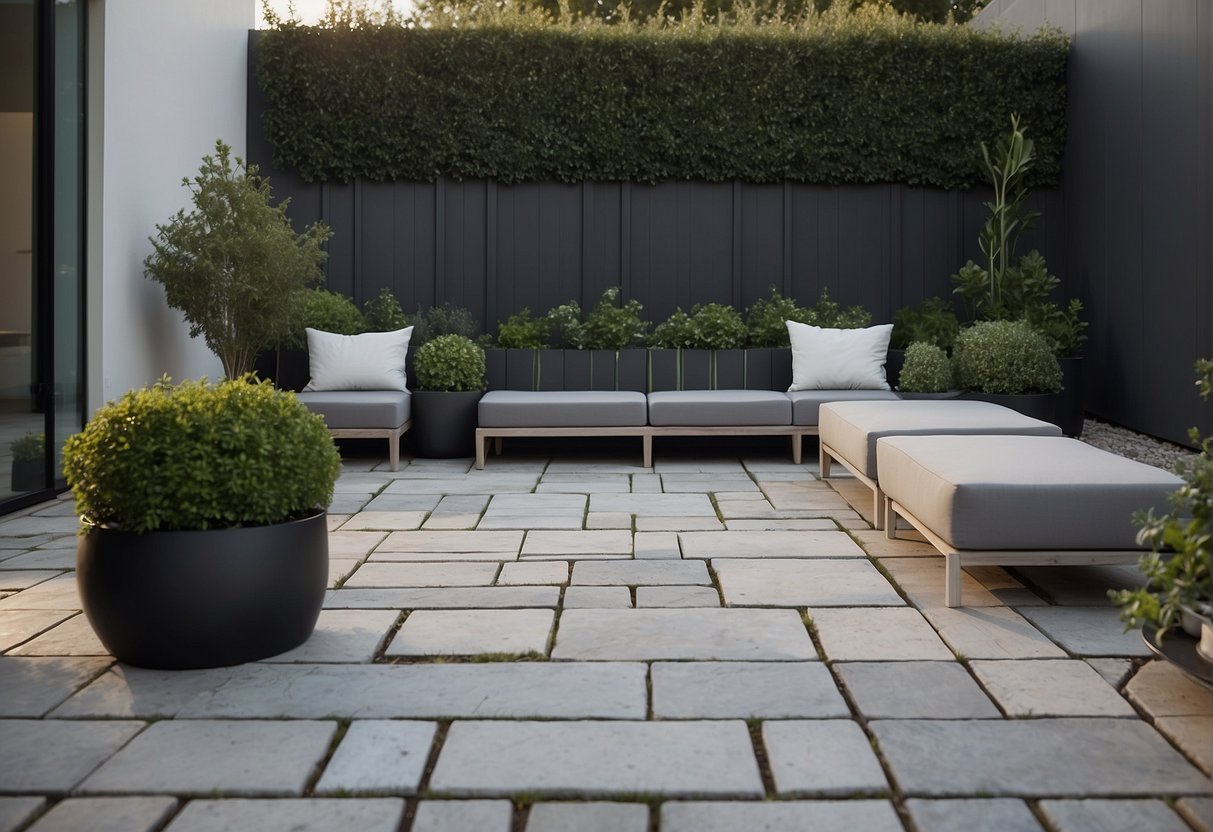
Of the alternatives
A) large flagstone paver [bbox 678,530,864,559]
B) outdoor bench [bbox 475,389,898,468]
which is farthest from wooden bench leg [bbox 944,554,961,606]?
outdoor bench [bbox 475,389,898,468]

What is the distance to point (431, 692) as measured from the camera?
2514 millimetres

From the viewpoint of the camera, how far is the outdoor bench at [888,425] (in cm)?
473

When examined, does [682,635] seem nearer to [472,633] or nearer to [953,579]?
[472,633]

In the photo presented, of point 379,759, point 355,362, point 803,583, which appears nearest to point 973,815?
point 379,759

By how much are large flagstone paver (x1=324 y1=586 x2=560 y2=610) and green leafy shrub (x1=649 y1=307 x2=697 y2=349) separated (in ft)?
14.1

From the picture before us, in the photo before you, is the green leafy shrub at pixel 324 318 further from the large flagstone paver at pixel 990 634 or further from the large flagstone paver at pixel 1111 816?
the large flagstone paver at pixel 1111 816

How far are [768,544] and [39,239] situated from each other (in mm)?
3624

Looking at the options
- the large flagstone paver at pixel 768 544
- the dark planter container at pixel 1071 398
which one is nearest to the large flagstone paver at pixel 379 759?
the large flagstone paver at pixel 768 544

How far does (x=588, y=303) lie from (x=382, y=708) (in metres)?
6.69

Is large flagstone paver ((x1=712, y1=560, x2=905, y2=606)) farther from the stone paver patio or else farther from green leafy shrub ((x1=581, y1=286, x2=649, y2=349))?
green leafy shrub ((x1=581, y1=286, x2=649, y2=349))

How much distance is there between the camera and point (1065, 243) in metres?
8.81

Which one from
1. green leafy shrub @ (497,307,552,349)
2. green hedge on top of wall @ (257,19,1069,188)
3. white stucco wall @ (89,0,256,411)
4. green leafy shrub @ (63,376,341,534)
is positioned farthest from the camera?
green hedge on top of wall @ (257,19,1069,188)

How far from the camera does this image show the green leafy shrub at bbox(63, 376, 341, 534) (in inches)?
102

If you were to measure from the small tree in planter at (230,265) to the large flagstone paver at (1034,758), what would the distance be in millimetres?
5325
